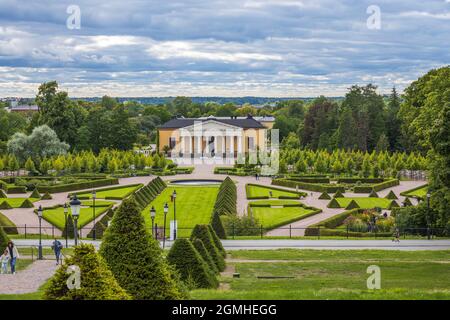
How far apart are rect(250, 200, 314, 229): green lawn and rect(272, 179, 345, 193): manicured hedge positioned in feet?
31.6

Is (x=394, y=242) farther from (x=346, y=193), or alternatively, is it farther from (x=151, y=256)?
(x=346, y=193)

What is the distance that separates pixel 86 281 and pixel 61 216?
35163 millimetres

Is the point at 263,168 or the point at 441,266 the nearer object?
the point at 441,266

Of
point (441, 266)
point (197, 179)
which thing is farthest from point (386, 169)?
point (441, 266)

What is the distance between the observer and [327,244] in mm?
32219

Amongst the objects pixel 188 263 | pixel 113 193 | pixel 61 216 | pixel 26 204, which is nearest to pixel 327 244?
pixel 188 263

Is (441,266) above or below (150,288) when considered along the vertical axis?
below

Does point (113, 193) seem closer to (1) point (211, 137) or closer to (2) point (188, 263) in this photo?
(2) point (188, 263)

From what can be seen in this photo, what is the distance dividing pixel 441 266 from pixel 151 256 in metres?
15.7

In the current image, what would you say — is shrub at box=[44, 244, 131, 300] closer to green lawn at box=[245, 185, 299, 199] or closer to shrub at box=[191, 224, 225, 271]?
shrub at box=[191, 224, 225, 271]

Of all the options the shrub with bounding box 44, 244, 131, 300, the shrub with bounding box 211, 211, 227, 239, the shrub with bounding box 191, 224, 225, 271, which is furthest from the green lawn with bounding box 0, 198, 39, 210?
the shrub with bounding box 44, 244, 131, 300

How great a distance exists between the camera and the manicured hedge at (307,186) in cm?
5978
